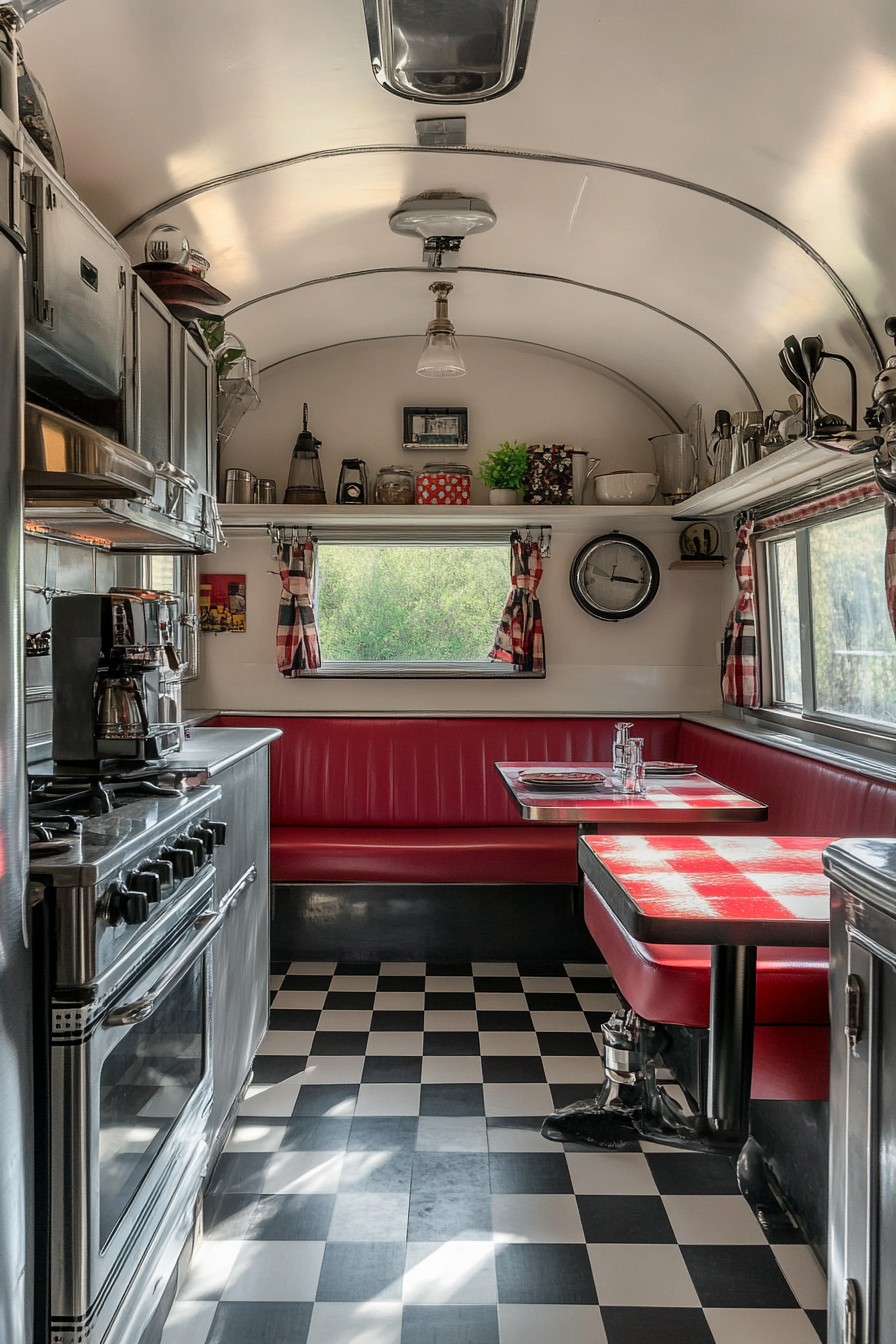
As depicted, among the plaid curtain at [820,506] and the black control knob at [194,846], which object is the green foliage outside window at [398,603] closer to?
the plaid curtain at [820,506]

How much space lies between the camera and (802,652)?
458cm

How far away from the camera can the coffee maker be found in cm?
258

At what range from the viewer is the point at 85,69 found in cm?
260

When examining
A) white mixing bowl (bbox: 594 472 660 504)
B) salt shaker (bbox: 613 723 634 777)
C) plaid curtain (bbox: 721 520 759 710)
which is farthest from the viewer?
white mixing bowl (bbox: 594 472 660 504)

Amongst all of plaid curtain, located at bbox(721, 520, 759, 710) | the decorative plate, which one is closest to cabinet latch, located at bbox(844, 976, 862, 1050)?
the decorative plate

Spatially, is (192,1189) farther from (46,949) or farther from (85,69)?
(85,69)

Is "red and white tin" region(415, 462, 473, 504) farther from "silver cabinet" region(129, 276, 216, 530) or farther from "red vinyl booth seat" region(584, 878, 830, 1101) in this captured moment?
"red vinyl booth seat" region(584, 878, 830, 1101)

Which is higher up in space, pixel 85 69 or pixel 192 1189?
pixel 85 69

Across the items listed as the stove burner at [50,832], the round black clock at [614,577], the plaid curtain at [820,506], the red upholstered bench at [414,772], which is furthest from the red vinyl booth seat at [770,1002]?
the round black clock at [614,577]

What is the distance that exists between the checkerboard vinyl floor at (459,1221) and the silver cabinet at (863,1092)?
899mm

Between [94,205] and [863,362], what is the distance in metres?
2.77

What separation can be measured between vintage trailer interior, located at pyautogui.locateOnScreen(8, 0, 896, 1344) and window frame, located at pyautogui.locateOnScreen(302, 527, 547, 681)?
3cm

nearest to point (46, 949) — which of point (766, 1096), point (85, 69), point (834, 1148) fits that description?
point (834, 1148)

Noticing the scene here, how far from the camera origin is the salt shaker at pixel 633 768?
3436 millimetres
